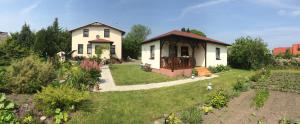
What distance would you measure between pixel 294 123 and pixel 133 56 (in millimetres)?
33707

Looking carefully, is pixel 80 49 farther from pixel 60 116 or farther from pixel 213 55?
pixel 60 116

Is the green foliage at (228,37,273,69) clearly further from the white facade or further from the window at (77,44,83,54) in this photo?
the window at (77,44,83,54)

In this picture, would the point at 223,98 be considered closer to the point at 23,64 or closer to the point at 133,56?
the point at 23,64

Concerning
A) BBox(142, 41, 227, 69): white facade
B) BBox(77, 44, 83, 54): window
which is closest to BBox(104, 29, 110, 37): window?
BBox(77, 44, 83, 54): window

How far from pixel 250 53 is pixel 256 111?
1650cm

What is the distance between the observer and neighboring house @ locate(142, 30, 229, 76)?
17.1 metres

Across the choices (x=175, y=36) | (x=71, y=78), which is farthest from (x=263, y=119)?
(x=175, y=36)

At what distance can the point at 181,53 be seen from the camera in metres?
20.4

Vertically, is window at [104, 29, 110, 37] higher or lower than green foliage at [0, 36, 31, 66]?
higher

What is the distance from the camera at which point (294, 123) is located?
20.5 feet

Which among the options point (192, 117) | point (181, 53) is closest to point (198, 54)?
point (181, 53)

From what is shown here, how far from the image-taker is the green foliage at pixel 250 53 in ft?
73.4

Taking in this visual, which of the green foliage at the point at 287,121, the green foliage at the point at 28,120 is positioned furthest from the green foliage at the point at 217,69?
the green foliage at the point at 28,120

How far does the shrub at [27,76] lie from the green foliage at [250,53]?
19.8 m
